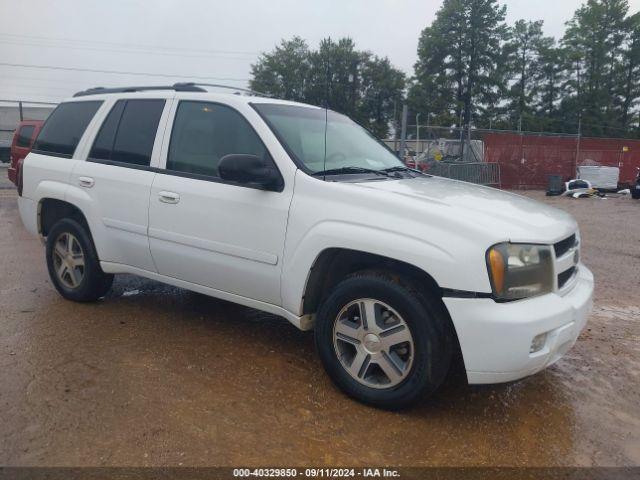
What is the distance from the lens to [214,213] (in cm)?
371

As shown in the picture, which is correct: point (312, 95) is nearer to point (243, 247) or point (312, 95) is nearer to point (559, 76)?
point (243, 247)

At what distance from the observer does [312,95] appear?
5293mm

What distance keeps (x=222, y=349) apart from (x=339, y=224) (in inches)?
56.8

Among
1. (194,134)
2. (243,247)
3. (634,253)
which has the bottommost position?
(634,253)

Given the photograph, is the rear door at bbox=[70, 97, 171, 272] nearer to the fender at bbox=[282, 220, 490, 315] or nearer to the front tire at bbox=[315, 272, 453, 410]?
the fender at bbox=[282, 220, 490, 315]

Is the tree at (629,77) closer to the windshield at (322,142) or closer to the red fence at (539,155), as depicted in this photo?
the red fence at (539,155)

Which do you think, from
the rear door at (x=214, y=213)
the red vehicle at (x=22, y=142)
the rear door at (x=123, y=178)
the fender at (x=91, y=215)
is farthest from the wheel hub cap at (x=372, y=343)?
the red vehicle at (x=22, y=142)

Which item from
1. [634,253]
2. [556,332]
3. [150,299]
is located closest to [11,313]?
[150,299]

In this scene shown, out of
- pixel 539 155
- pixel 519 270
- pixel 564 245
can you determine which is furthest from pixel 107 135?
pixel 539 155

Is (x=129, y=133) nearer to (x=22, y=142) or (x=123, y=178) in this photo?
(x=123, y=178)

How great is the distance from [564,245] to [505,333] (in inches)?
32.5

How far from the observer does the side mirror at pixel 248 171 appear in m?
3.30

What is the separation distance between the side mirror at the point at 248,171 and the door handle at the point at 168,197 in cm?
61

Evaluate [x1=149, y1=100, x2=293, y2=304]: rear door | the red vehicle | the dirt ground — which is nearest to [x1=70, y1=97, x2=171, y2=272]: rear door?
[x1=149, y1=100, x2=293, y2=304]: rear door
